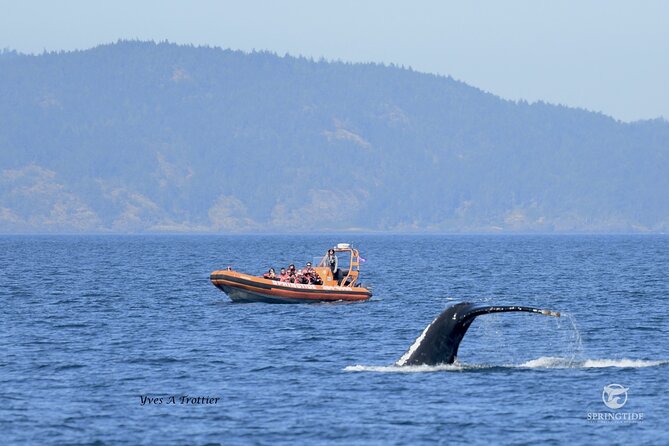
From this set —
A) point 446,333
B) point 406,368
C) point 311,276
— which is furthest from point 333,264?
point 446,333

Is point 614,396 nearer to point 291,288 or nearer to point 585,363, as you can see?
point 585,363

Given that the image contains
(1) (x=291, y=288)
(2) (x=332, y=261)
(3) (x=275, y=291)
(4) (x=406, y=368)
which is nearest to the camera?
(4) (x=406, y=368)

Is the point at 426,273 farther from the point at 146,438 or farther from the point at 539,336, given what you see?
the point at 146,438

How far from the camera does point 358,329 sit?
160ft

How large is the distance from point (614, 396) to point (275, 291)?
1219 inches

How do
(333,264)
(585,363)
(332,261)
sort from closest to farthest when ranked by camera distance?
(585,363) → (332,261) → (333,264)

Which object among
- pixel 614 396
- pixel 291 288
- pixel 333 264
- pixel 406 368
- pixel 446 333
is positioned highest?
pixel 333 264

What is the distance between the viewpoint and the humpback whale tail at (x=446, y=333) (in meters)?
30.3

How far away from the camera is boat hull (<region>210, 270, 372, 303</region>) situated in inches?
2388

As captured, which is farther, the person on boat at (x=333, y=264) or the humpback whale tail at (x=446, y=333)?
the person on boat at (x=333, y=264)

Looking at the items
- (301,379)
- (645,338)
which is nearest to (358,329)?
(645,338)

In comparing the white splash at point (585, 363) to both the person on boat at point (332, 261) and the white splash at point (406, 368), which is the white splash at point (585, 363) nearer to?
→ the white splash at point (406, 368)

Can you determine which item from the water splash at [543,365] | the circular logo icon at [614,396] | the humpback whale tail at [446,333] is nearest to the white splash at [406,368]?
the water splash at [543,365]

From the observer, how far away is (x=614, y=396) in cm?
3125
